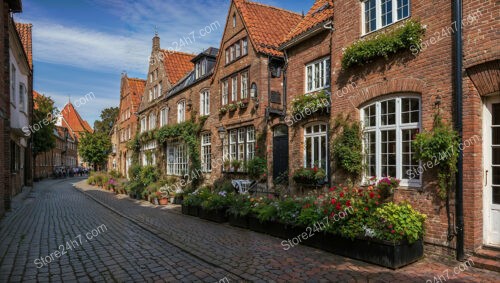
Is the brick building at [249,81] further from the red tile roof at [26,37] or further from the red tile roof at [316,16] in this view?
the red tile roof at [26,37]

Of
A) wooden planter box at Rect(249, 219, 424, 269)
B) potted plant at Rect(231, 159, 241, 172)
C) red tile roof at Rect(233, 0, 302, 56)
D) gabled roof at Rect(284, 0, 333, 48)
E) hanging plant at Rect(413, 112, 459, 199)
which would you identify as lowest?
wooden planter box at Rect(249, 219, 424, 269)

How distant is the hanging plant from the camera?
6738 millimetres

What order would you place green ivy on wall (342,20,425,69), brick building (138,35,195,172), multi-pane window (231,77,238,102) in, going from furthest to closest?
brick building (138,35,195,172)
multi-pane window (231,77,238,102)
green ivy on wall (342,20,425,69)

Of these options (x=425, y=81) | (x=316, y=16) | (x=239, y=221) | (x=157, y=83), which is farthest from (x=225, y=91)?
(x=157, y=83)

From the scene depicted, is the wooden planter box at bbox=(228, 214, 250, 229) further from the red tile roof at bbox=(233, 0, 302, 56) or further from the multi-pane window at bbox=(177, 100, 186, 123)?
the multi-pane window at bbox=(177, 100, 186, 123)

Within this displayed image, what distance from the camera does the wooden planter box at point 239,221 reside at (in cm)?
1043

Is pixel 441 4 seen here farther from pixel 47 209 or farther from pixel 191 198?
pixel 47 209

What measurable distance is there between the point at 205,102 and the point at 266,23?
562 cm

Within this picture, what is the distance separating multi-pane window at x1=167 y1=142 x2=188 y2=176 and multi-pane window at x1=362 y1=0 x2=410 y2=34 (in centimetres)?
1395

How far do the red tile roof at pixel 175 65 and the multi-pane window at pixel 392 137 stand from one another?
18.4 meters

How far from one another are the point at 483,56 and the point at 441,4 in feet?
5.12

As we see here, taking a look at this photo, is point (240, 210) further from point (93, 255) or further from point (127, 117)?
point (127, 117)

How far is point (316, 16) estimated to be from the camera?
38.9 feet

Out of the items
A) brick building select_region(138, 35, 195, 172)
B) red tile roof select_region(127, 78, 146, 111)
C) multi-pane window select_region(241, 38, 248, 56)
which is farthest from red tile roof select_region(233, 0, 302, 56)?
red tile roof select_region(127, 78, 146, 111)
